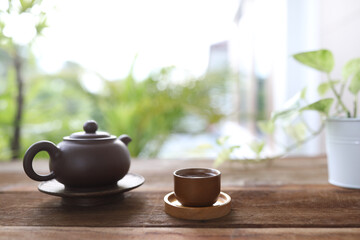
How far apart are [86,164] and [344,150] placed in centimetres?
56

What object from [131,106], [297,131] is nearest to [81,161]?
[297,131]

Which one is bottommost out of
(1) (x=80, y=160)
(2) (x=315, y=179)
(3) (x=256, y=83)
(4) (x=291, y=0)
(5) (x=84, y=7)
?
(2) (x=315, y=179)

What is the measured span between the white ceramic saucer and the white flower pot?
17.9 inches

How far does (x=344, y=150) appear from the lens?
0.69 m

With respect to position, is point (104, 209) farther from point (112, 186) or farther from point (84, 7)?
point (84, 7)

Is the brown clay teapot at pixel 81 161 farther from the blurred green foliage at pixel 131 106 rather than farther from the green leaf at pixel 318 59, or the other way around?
the blurred green foliage at pixel 131 106

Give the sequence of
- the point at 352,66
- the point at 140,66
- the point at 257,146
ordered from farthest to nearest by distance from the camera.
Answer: the point at 140,66
the point at 257,146
the point at 352,66

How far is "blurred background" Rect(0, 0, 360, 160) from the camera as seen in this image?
4.35ft

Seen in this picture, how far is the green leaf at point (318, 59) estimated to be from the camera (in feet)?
2.22

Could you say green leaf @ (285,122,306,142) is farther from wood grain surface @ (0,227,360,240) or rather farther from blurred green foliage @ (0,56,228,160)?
blurred green foliage @ (0,56,228,160)

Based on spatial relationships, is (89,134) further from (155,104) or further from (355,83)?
(155,104)

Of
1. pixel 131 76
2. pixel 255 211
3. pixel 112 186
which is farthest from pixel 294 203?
pixel 131 76

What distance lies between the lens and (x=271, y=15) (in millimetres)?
1883

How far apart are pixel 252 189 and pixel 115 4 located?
1.97 meters
